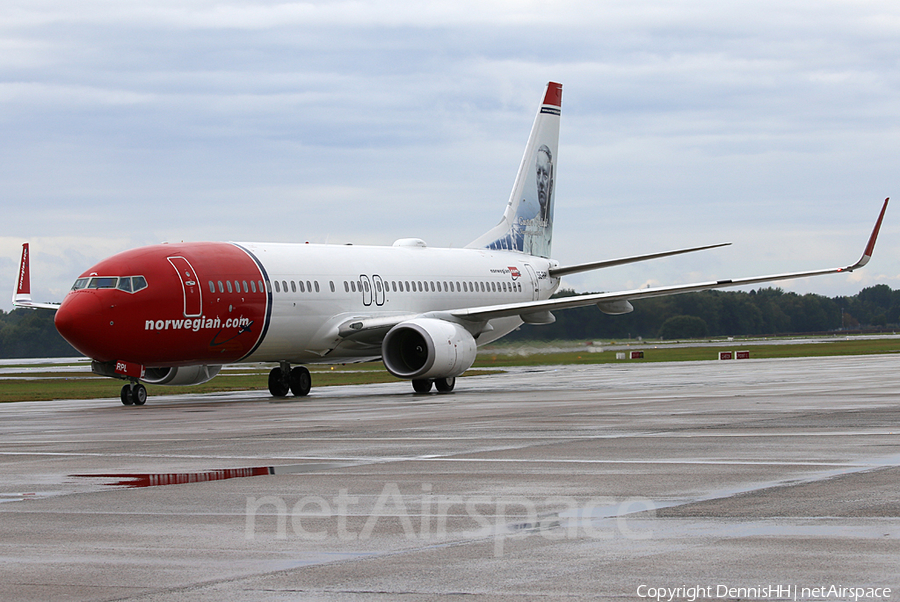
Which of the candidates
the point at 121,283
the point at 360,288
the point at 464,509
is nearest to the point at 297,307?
the point at 360,288

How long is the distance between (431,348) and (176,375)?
712 centimetres

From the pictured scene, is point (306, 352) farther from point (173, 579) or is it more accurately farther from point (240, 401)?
point (173, 579)

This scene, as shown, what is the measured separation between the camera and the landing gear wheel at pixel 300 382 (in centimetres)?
3170

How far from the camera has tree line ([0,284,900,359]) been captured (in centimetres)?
5769

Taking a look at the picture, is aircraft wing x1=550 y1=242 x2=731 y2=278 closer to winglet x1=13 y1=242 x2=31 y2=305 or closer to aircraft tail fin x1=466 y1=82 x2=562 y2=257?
aircraft tail fin x1=466 y1=82 x2=562 y2=257

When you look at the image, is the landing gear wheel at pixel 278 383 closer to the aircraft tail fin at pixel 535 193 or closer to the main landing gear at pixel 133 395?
the main landing gear at pixel 133 395

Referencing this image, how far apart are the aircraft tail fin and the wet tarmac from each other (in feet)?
74.5

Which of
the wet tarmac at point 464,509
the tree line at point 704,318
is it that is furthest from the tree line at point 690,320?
the wet tarmac at point 464,509

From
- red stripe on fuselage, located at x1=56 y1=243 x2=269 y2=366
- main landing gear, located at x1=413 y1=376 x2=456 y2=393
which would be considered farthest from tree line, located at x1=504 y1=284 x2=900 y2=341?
red stripe on fuselage, located at x1=56 y1=243 x2=269 y2=366

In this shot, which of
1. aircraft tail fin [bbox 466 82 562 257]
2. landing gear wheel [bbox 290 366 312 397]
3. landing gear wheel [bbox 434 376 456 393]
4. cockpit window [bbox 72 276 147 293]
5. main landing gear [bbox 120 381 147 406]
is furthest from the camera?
aircraft tail fin [bbox 466 82 562 257]

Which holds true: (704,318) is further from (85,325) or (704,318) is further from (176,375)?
(85,325)

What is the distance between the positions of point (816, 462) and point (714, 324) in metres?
66.6

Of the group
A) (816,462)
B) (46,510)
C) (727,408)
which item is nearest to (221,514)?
(46,510)

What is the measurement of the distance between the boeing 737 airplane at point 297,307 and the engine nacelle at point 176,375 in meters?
0.04
